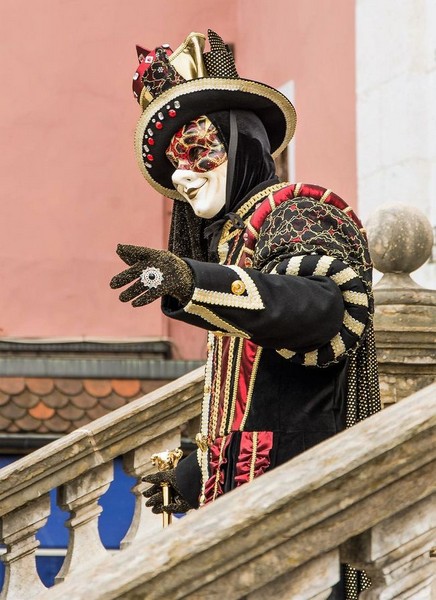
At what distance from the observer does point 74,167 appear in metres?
9.92

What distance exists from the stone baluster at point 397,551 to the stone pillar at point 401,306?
4.96ft

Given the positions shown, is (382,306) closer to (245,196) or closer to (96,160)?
(245,196)

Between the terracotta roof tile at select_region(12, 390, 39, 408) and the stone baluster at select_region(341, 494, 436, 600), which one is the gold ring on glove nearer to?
the stone baluster at select_region(341, 494, 436, 600)

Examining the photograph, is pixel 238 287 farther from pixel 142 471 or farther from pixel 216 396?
pixel 142 471

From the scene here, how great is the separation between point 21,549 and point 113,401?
4541 mm

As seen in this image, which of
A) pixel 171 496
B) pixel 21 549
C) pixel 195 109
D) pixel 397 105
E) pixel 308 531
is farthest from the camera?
pixel 397 105

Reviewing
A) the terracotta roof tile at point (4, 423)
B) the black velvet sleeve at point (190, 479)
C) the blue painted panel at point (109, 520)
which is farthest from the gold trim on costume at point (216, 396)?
the terracotta roof tile at point (4, 423)

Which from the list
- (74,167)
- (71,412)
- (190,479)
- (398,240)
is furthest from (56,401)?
(190,479)

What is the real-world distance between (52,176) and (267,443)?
23.9 feet

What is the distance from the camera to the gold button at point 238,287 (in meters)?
2.55

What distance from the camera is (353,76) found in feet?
25.4

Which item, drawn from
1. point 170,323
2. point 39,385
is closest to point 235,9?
A: point 170,323

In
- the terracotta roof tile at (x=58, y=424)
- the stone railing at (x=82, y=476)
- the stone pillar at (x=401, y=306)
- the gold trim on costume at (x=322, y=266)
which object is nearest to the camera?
the gold trim on costume at (x=322, y=266)

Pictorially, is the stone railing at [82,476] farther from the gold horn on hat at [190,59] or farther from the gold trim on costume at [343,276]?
the gold trim on costume at [343,276]
